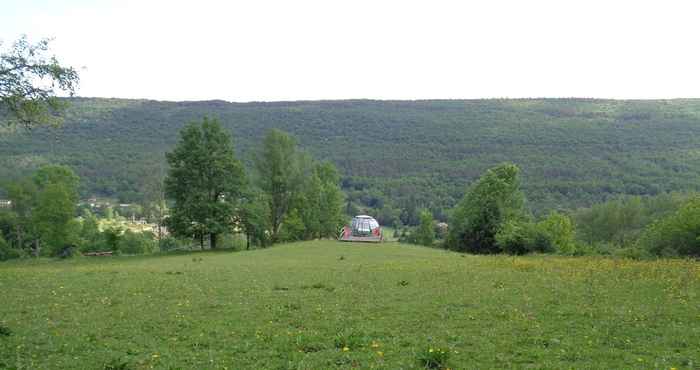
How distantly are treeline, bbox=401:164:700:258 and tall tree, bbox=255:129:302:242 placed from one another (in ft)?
62.8

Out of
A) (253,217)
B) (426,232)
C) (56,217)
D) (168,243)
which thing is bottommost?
(168,243)

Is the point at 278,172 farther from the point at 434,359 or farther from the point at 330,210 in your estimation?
the point at 434,359

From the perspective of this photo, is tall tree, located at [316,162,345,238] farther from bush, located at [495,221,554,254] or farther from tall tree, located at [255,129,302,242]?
bush, located at [495,221,554,254]

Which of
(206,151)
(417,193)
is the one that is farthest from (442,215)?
(206,151)

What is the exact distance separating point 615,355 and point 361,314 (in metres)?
6.53

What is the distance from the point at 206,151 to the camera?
170 feet

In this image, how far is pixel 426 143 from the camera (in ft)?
437

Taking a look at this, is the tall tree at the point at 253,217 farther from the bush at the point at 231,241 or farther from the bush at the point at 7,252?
the bush at the point at 7,252

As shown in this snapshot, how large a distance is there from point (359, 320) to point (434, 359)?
4574 mm

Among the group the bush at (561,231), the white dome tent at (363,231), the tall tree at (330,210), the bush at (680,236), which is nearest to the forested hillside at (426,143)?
the tall tree at (330,210)

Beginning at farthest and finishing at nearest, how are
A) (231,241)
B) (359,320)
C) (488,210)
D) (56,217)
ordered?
(231,241) < (488,210) < (56,217) < (359,320)

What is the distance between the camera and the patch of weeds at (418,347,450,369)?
9562mm

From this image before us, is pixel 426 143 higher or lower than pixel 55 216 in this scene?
higher

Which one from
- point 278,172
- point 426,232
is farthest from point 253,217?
point 426,232
